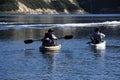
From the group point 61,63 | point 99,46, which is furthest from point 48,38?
point 61,63

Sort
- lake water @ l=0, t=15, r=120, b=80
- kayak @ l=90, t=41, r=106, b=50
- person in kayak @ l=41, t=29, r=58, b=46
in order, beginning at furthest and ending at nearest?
kayak @ l=90, t=41, r=106, b=50 < person in kayak @ l=41, t=29, r=58, b=46 < lake water @ l=0, t=15, r=120, b=80

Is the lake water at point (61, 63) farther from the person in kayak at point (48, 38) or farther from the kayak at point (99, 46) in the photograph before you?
the person in kayak at point (48, 38)

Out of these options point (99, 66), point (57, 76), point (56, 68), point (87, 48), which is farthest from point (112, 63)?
point (87, 48)

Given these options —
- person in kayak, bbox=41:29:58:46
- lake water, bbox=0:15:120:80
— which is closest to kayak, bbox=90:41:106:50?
lake water, bbox=0:15:120:80

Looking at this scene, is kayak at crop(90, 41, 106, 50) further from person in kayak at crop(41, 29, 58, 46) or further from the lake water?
person in kayak at crop(41, 29, 58, 46)

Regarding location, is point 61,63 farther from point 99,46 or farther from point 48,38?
point 99,46

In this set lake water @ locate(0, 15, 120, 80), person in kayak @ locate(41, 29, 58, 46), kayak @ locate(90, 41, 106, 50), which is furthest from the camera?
kayak @ locate(90, 41, 106, 50)

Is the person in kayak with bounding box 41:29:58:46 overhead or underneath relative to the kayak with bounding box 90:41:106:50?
overhead

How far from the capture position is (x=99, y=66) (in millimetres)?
46906

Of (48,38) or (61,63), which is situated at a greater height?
(61,63)

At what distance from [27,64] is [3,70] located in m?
4.46

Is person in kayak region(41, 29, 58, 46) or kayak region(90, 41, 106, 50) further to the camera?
kayak region(90, 41, 106, 50)

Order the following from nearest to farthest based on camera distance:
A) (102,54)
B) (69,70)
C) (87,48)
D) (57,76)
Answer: (57,76) < (69,70) < (102,54) < (87,48)

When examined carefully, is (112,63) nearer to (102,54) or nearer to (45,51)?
(102,54)
